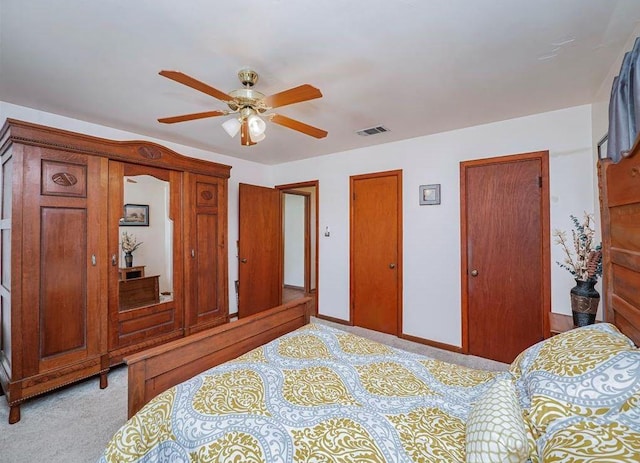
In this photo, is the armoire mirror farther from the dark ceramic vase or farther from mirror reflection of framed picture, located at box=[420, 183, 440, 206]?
the dark ceramic vase

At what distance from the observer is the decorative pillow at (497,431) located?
2.47 ft

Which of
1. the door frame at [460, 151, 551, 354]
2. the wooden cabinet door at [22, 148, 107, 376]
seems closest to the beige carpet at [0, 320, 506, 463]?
the wooden cabinet door at [22, 148, 107, 376]

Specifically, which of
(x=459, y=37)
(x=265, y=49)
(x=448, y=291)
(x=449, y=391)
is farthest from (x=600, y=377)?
(x=448, y=291)

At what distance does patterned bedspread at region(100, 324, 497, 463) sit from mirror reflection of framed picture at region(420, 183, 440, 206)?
6.88ft

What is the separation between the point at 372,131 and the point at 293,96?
1750 mm

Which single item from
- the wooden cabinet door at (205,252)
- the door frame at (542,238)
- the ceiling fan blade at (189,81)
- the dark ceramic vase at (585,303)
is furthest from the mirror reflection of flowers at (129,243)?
the dark ceramic vase at (585,303)

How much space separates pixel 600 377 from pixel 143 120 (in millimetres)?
3660

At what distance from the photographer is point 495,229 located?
285 centimetres

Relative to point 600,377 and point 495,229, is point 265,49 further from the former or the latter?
point 495,229

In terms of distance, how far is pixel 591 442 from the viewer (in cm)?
67

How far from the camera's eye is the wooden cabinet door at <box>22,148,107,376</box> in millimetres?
2029

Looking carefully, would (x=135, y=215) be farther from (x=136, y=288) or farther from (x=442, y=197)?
(x=442, y=197)

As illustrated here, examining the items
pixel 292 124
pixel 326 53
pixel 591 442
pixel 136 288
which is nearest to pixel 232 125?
pixel 292 124

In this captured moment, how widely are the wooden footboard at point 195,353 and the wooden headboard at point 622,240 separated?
192 centimetres
